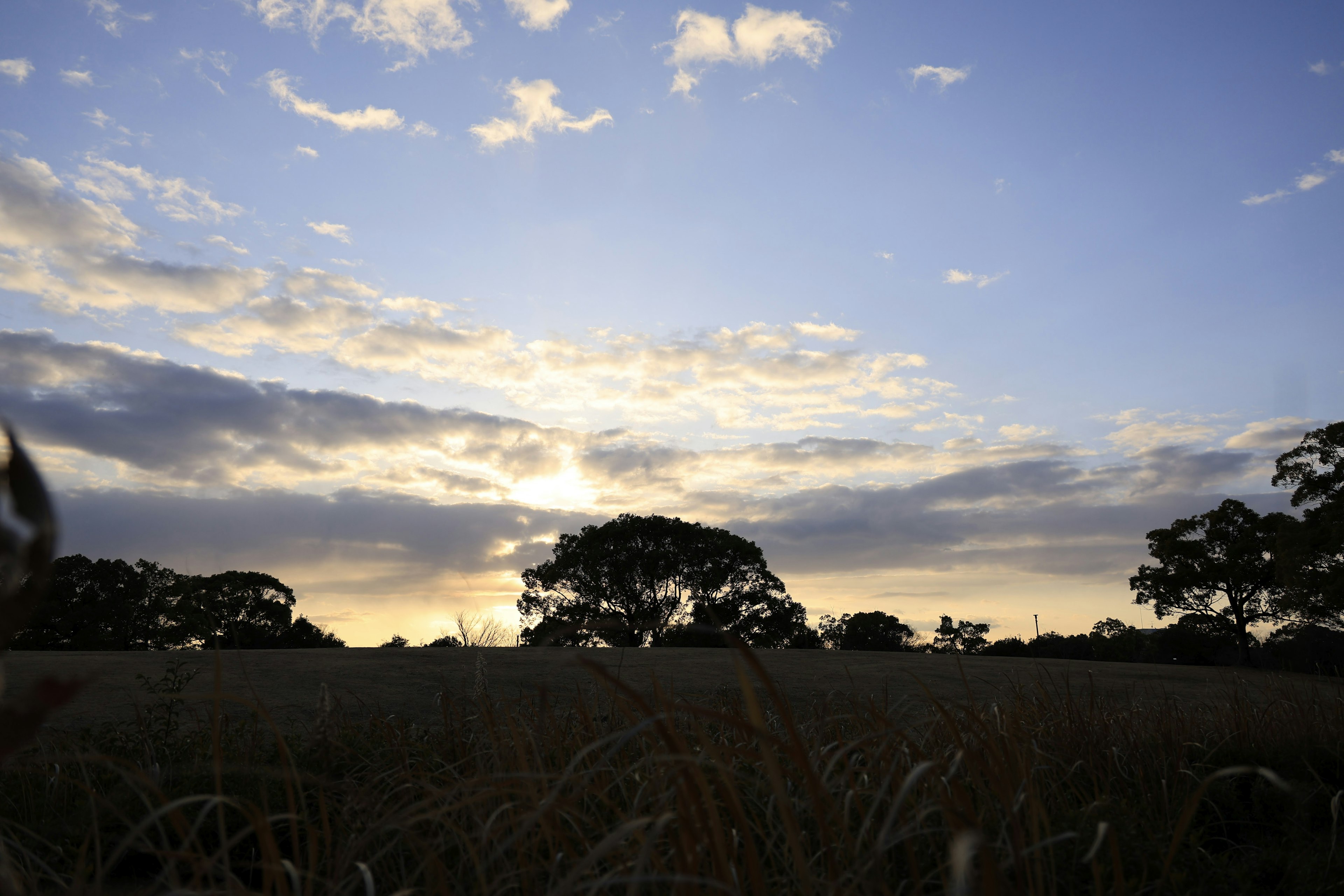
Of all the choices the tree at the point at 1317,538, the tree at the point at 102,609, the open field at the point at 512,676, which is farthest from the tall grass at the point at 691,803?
the tree at the point at 102,609

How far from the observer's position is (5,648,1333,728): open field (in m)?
6.94

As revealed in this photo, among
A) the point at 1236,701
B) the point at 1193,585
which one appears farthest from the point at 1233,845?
the point at 1193,585

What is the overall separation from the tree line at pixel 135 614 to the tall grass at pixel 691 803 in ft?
77.9

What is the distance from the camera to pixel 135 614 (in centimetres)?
2841

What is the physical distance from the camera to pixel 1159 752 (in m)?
4.67

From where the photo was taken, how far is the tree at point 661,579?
28.7 meters

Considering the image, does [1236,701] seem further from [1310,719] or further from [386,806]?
[386,806]

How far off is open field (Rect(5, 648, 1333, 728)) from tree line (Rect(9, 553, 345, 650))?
17.5 m

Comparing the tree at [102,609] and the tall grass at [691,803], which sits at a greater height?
the tree at [102,609]

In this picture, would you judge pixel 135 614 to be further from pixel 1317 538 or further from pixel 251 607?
pixel 1317 538

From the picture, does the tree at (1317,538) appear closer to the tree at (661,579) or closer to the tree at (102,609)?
the tree at (661,579)

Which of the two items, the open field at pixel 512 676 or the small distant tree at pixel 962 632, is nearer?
the open field at pixel 512 676

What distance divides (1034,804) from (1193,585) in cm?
3330

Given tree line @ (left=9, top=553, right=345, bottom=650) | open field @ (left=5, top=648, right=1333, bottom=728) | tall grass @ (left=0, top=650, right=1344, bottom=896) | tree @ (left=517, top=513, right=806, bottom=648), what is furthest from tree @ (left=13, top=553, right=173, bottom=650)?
tall grass @ (left=0, top=650, right=1344, bottom=896)
